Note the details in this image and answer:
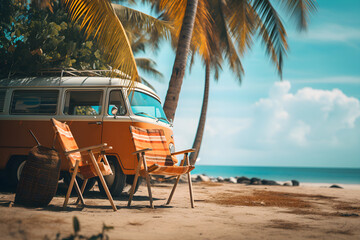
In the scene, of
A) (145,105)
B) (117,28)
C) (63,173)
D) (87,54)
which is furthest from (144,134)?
(87,54)

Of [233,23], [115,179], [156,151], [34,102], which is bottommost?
[115,179]

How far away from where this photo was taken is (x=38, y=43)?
7957mm

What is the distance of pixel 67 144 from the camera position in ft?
14.7

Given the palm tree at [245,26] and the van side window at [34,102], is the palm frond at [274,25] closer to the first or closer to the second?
the palm tree at [245,26]

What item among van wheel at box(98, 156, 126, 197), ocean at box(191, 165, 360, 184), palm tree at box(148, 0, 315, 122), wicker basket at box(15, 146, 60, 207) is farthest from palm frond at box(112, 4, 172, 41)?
ocean at box(191, 165, 360, 184)

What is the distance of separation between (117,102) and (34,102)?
5.26 feet

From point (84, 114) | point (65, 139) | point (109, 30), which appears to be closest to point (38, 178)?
point (65, 139)

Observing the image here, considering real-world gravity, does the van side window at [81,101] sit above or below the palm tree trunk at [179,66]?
below

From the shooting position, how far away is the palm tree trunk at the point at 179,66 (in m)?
8.04

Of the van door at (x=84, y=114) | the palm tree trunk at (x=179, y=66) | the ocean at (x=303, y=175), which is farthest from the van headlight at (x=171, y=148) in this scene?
the ocean at (x=303, y=175)

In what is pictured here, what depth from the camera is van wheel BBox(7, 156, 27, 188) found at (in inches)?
232

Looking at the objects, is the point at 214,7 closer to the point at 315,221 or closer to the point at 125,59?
the point at 125,59

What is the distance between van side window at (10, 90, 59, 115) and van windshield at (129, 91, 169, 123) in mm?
1471

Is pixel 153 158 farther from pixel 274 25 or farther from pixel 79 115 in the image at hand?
pixel 274 25
